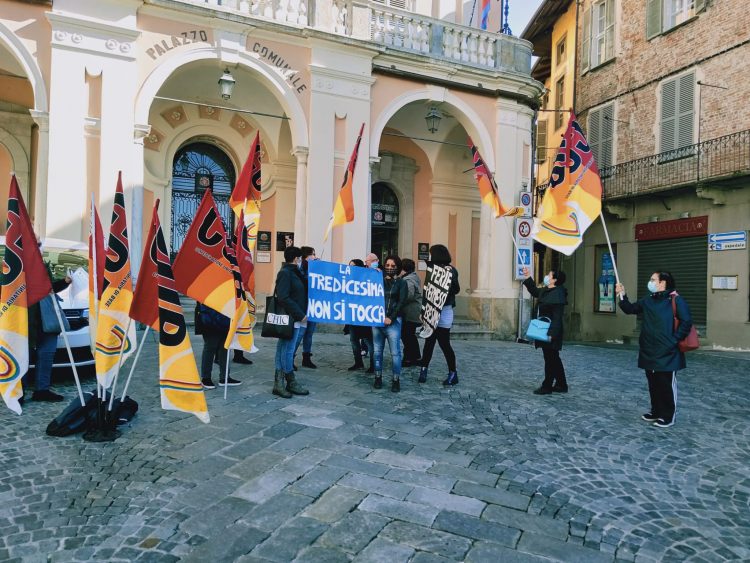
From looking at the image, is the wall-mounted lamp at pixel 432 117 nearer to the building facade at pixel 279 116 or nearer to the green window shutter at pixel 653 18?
the building facade at pixel 279 116

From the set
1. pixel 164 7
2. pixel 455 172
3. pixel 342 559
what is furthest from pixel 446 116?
pixel 342 559

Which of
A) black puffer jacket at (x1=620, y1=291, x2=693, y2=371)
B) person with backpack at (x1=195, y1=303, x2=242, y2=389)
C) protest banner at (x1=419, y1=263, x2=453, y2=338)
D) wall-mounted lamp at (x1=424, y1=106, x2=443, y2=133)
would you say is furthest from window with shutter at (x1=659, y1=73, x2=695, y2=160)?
person with backpack at (x1=195, y1=303, x2=242, y2=389)

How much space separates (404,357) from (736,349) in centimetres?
935

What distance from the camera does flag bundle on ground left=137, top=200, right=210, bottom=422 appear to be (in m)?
4.10

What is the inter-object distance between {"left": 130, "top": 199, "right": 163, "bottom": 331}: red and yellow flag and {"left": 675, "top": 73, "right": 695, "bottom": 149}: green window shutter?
574 inches

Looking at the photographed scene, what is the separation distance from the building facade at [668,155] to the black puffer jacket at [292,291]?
38.0 ft

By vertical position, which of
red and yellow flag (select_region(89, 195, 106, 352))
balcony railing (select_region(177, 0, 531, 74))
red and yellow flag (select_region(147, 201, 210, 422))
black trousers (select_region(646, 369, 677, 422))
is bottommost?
black trousers (select_region(646, 369, 677, 422))

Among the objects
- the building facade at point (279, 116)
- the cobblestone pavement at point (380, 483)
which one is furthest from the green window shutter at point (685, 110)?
the cobblestone pavement at point (380, 483)

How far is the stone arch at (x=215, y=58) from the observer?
1052 centimetres

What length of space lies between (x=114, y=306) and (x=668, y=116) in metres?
15.5

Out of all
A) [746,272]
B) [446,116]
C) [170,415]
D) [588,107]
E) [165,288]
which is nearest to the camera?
[165,288]

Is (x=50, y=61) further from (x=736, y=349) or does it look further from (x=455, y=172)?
(x=736, y=349)

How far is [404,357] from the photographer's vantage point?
8.66 meters

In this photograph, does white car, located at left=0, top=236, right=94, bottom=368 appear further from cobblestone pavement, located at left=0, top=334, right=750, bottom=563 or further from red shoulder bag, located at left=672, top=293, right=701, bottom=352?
red shoulder bag, located at left=672, top=293, right=701, bottom=352
